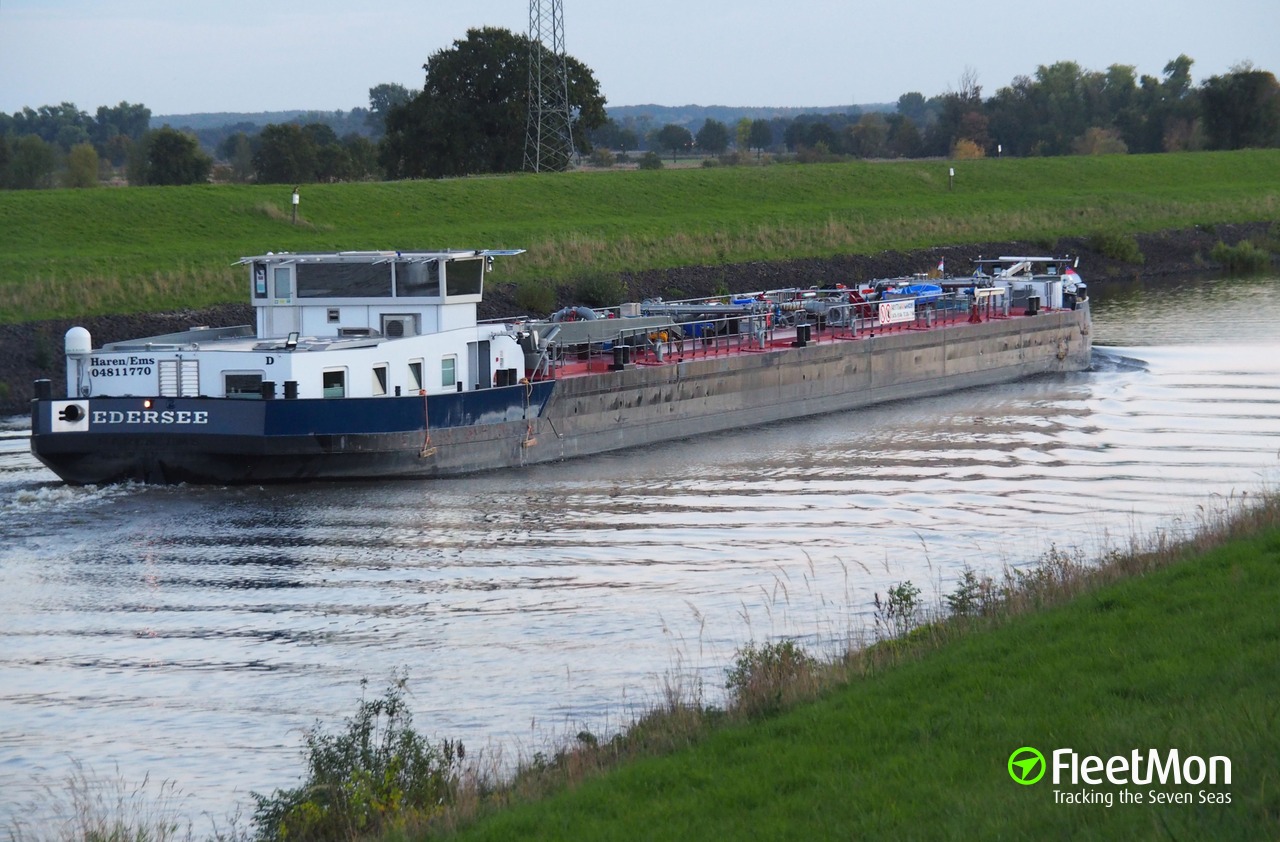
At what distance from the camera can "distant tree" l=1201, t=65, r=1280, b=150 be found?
11656cm

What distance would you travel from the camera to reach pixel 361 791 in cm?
1077

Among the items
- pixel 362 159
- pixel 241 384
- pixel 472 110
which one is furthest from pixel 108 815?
pixel 362 159

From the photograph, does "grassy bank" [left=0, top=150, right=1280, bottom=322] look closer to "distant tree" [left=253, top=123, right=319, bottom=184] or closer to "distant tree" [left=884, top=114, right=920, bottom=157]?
"distant tree" [left=253, top=123, right=319, bottom=184]

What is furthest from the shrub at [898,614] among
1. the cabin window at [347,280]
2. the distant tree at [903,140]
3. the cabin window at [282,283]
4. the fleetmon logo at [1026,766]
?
the distant tree at [903,140]

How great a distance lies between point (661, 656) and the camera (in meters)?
16.2

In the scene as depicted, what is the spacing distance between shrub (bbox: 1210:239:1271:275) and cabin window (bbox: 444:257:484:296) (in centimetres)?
5236

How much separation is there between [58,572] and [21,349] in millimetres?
20512

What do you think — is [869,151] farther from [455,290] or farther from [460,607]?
[460,607]

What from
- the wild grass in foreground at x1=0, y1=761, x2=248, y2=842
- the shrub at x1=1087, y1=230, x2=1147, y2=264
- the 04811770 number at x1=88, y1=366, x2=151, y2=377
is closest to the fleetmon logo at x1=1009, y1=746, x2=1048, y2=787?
the wild grass in foreground at x1=0, y1=761, x2=248, y2=842

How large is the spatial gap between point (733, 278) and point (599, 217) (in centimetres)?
929

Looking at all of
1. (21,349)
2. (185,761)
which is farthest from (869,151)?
(185,761)

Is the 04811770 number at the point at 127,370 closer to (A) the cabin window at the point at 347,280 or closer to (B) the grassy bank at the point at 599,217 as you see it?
(A) the cabin window at the point at 347,280

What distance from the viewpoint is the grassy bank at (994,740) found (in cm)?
834

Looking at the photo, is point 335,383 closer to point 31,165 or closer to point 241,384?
point 241,384
